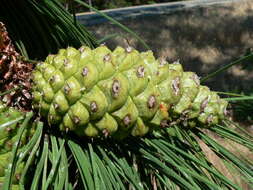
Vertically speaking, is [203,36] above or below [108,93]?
below

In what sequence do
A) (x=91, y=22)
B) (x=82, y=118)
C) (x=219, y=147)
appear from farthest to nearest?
(x=91, y=22), (x=219, y=147), (x=82, y=118)

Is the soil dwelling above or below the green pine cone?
below

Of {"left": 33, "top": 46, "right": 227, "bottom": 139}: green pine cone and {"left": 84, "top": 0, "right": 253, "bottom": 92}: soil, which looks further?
{"left": 84, "top": 0, "right": 253, "bottom": 92}: soil

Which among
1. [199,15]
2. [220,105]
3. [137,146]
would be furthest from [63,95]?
[199,15]

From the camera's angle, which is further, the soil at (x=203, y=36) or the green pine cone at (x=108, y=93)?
the soil at (x=203, y=36)

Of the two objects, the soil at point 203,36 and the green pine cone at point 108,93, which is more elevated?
the green pine cone at point 108,93

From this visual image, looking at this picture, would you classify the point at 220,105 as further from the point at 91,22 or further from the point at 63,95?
the point at 91,22

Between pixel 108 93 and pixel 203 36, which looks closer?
pixel 108 93

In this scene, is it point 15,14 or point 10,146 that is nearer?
point 10,146
